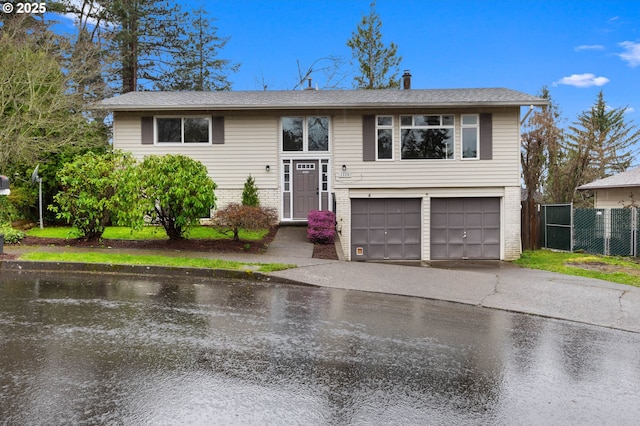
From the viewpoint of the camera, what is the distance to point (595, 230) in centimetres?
1695


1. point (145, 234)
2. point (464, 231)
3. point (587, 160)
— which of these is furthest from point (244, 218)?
point (587, 160)

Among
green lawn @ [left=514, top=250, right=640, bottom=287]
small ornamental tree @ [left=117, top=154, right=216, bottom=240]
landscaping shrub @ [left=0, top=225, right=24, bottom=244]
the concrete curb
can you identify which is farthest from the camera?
landscaping shrub @ [left=0, top=225, right=24, bottom=244]

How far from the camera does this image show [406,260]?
54.1 feet

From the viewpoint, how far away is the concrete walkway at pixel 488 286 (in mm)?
8312

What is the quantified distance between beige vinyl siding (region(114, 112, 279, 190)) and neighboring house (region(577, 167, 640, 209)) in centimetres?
1688

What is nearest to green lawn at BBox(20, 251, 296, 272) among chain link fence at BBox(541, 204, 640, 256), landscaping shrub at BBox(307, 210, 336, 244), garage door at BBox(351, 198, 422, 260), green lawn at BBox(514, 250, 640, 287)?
landscaping shrub at BBox(307, 210, 336, 244)

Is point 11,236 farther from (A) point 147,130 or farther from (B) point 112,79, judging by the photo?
(B) point 112,79

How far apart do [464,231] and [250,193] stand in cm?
775

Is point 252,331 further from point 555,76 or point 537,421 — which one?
point 555,76

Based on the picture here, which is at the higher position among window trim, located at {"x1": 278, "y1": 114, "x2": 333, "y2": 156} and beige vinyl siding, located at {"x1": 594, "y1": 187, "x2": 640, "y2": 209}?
window trim, located at {"x1": 278, "y1": 114, "x2": 333, "y2": 156}

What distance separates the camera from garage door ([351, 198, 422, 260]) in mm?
16562

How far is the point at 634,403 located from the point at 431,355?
1899mm

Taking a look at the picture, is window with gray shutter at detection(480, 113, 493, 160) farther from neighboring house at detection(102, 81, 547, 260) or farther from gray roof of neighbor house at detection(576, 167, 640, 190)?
gray roof of neighbor house at detection(576, 167, 640, 190)

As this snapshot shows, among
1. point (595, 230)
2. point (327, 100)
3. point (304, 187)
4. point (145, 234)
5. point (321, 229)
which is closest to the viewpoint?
point (321, 229)
